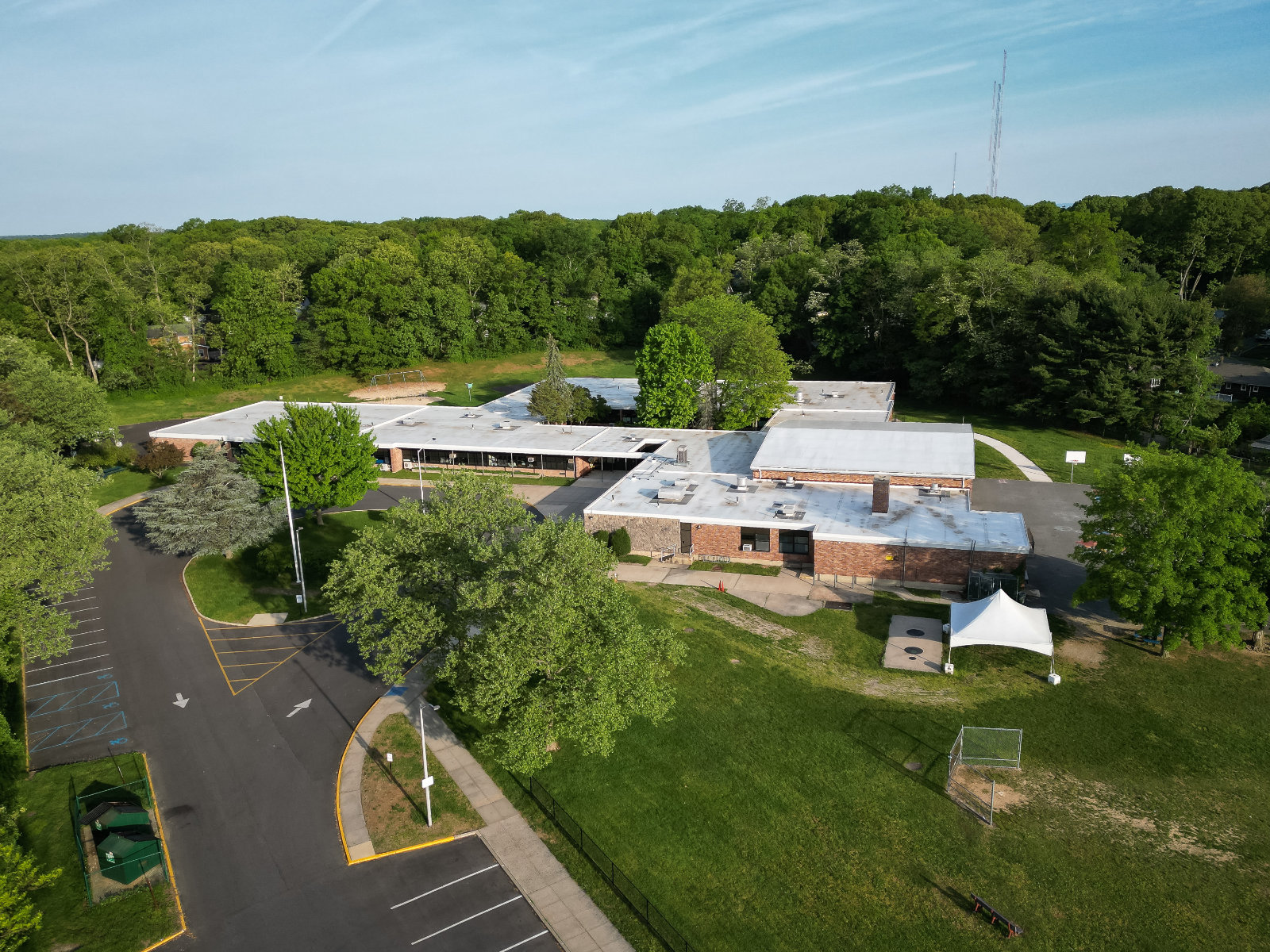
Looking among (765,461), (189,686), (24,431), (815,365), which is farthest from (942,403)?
(24,431)

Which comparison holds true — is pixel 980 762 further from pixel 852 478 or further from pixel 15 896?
pixel 15 896

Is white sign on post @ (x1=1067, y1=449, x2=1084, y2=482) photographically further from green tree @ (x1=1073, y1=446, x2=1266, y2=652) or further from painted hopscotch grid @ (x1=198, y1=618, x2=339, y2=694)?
painted hopscotch grid @ (x1=198, y1=618, x2=339, y2=694)

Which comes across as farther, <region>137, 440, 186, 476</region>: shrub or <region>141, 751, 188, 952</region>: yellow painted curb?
<region>137, 440, 186, 476</region>: shrub

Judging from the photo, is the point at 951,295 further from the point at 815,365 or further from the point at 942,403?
the point at 815,365

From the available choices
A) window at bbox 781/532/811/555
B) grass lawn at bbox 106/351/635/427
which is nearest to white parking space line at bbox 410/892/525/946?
window at bbox 781/532/811/555

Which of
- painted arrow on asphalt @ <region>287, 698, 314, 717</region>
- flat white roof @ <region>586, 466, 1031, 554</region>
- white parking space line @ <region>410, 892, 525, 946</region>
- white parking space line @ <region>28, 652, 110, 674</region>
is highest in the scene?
flat white roof @ <region>586, 466, 1031, 554</region>
